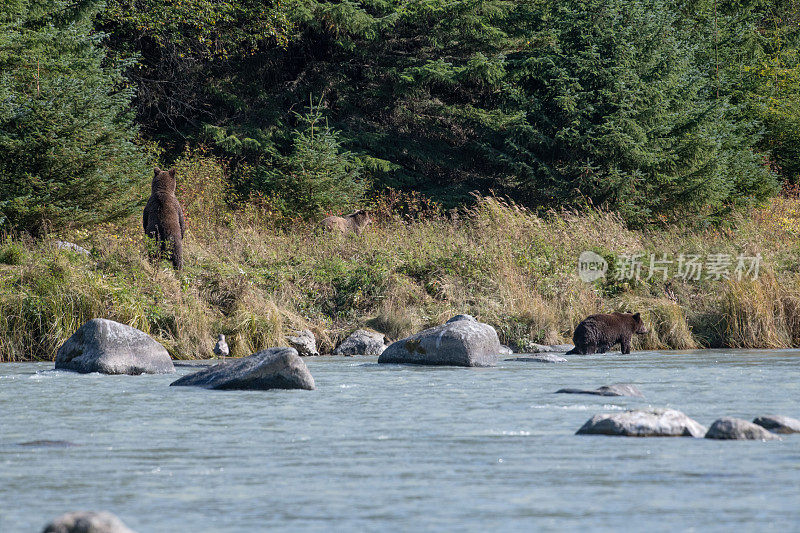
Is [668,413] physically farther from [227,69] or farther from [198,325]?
[227,69]

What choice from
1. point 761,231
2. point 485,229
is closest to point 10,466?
point 485,229

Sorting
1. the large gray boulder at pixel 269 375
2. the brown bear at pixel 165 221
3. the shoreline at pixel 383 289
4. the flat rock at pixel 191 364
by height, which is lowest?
the large gray boulder at pixel 269 375

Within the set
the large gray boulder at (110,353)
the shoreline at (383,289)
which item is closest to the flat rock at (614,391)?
the large gray boulder at (110,353)

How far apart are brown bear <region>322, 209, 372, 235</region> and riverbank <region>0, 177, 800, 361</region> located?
963 millimetres

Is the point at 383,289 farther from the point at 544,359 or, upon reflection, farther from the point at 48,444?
the point at 48,444

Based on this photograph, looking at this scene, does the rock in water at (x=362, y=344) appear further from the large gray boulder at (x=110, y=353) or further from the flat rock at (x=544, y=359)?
Result: the large gray boulder at (x=110, y=353)

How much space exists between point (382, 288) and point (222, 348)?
356 cm

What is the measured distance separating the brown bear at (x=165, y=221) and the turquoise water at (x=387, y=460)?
5.47 metres

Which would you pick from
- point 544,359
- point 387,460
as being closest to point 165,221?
point 544,359

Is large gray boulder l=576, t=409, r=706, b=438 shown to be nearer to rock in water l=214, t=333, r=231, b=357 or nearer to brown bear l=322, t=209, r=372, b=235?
rock in water l=214, t=333, r=231, b=357

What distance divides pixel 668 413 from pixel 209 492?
3.70m

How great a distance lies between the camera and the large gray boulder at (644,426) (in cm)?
730

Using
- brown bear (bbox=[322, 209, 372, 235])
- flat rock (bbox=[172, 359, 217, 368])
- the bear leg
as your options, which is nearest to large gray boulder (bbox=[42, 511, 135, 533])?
flat rock (bbox=[172, 359, 217, 368])

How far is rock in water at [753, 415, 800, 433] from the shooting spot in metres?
7.27
